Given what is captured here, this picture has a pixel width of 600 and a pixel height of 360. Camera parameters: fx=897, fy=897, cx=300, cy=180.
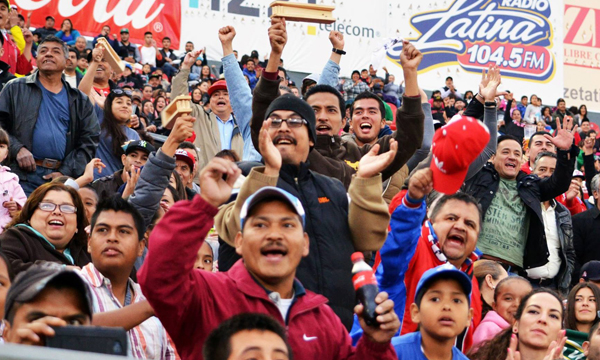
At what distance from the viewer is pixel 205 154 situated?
336 inches

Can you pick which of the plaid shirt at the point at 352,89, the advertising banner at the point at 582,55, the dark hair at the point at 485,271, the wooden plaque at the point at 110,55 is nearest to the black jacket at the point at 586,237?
the dark hair at the point at 485,271

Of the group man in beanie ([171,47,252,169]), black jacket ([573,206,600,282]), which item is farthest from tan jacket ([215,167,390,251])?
black jacket ([573,206,600,282])

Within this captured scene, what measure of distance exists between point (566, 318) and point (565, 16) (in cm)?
2057

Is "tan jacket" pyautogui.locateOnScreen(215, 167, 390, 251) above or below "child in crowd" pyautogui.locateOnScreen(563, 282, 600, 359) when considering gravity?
above

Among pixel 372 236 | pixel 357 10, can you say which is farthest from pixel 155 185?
pixel 357 10

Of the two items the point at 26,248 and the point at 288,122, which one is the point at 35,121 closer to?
Result: the point at 26,248

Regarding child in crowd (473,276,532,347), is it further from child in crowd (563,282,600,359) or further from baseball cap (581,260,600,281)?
baseball cap (581,260,600,281)

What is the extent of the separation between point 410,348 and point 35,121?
4345mm

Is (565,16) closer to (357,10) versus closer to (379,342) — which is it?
(357,10)

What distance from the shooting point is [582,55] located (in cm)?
2517

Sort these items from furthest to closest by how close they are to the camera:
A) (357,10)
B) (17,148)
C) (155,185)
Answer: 1. (357,10)
2. (17,148)
3. (155,185)

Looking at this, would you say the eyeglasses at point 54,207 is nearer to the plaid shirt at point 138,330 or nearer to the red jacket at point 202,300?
the plaid shirt at point 138,330

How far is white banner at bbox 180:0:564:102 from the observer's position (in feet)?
68.8

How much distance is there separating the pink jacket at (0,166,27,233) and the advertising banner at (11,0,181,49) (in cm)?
1160
